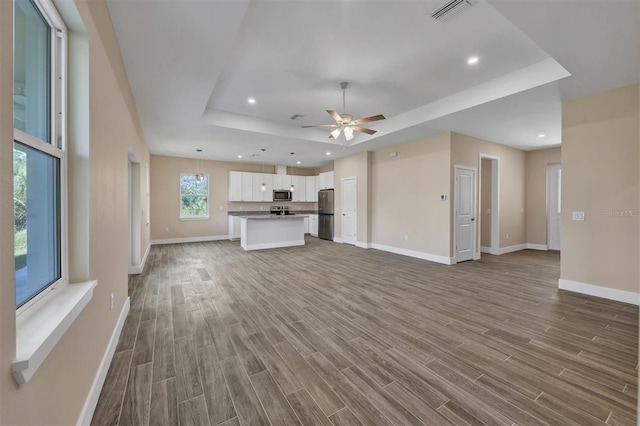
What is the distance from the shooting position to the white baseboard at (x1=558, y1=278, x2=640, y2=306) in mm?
3316

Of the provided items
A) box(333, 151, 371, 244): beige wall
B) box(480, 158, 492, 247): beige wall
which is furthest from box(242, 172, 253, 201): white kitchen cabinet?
box(480, 158, 492, 247): beige wall

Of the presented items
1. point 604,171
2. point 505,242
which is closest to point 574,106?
point 604,171

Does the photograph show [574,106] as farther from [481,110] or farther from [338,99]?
[338,99]

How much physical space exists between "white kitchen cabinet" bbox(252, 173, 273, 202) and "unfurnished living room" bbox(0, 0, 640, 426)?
317 centimetres

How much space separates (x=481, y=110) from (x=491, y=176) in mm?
3162

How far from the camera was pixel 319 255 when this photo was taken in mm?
6332

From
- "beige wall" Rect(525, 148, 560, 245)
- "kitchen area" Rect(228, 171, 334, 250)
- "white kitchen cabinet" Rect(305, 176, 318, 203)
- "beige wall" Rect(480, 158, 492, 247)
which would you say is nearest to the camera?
"beige wall" Rect(480, 158, 492, 247)

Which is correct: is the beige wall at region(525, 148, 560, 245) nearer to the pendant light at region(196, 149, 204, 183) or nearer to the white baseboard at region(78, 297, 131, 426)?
the white baseboard at region(78, 297, 131, 426)

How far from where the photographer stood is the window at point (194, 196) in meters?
8.41

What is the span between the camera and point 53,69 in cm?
142

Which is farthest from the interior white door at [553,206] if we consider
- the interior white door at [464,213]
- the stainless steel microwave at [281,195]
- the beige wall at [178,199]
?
the beige wall at [178,199]

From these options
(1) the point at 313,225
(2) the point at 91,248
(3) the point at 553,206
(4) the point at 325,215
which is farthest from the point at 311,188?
(2) the point at 91,248

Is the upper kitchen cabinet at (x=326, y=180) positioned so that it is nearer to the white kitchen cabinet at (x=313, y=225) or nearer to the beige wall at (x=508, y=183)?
the white kitchen cabinet at (x=313, y=225)

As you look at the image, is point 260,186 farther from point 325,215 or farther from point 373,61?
point 373,61
